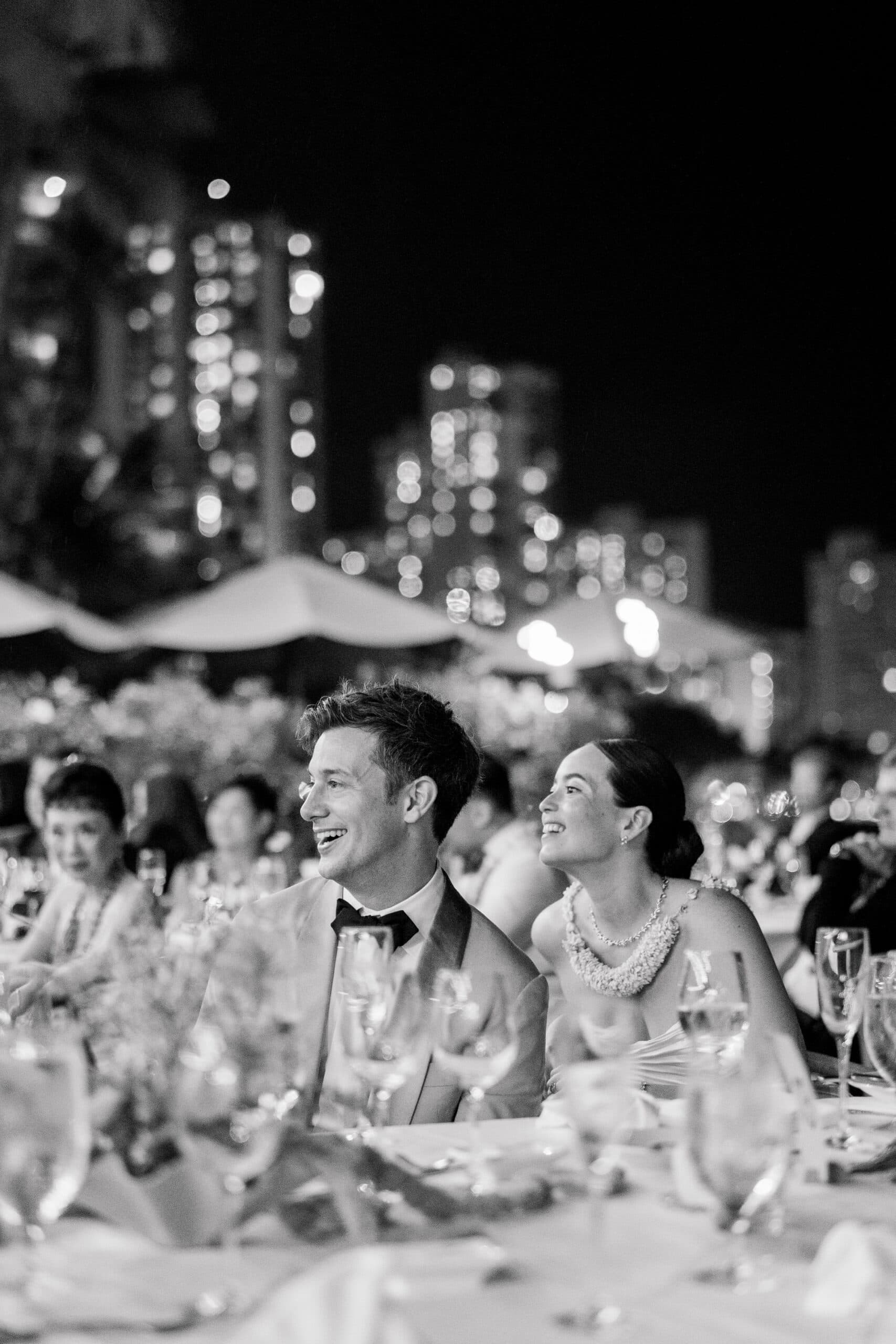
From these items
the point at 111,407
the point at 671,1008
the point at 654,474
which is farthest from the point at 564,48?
the point at 654,474

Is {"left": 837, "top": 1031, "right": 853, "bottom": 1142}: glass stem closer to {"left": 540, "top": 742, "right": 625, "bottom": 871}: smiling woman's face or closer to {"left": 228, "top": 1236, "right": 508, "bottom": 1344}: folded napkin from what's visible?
{"left": 540, "top": 742, "right": 625, "bottom": 871}: smiling woman's face

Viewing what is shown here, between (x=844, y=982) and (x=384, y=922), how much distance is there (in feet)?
2.52

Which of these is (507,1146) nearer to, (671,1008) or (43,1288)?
(43,1288)

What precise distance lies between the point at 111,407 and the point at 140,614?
36487 mm

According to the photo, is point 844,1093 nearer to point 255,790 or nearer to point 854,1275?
point 854,1275

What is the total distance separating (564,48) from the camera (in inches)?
537

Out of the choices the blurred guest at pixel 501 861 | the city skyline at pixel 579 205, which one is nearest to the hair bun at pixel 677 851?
the blurred guest at pixel 501 861

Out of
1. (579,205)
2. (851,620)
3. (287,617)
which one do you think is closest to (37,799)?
(287,617)

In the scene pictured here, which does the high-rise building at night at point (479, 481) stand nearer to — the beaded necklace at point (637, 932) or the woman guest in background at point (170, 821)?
the woman guest in background at point (170, 821)

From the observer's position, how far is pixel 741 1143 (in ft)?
4.89

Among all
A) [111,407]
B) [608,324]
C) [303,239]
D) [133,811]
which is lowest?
[133,811]

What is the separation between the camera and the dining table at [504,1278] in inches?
49.8

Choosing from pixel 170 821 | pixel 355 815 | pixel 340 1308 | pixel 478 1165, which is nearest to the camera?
pixel 340 1308

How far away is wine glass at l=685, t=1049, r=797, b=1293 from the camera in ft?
4.88
